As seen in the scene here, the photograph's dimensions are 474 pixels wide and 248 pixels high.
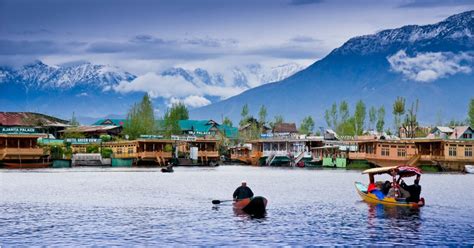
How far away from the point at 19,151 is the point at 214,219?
274ft

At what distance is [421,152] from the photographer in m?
119

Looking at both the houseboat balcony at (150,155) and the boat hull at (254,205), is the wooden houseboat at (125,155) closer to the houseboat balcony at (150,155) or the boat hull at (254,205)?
the houseboat balcony at (150,155)

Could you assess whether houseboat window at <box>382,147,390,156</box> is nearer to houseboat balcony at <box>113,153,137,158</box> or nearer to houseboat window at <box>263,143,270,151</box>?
houseboat window at <box>263,143,270,151</box>

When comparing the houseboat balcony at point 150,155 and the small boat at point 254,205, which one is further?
the houseboat balcony at point 150,155

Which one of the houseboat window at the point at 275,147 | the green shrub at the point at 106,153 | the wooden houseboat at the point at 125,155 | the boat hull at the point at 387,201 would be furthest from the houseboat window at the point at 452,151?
the green shrub at the point at 106,153

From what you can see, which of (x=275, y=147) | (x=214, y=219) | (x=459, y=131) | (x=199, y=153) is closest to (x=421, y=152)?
(x=459, y=131)

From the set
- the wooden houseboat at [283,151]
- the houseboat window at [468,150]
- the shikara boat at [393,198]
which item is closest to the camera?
the shikara boat at [393,198]

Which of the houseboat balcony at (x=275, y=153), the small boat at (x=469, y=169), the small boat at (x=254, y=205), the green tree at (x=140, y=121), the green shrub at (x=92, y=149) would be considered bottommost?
the small boat at (x=254, y=205)

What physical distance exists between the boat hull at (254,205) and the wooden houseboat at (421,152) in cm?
6947

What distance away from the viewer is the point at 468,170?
10950 centimetres

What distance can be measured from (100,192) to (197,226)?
2725 centimetres

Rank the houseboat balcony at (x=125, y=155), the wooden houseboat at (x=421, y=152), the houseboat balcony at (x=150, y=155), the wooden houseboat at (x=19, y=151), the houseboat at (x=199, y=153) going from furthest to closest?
the houseboat at (x=199, y=153)
the houseboat balcony at (x=125, y=155)
the houseboat balcony at (x=150, y=155)
the wooden houseboat at (x=19, y=151)
the wooden houseboat at (x=421, y=152)

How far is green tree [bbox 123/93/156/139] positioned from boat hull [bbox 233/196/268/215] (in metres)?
112

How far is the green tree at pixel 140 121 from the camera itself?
522ft
